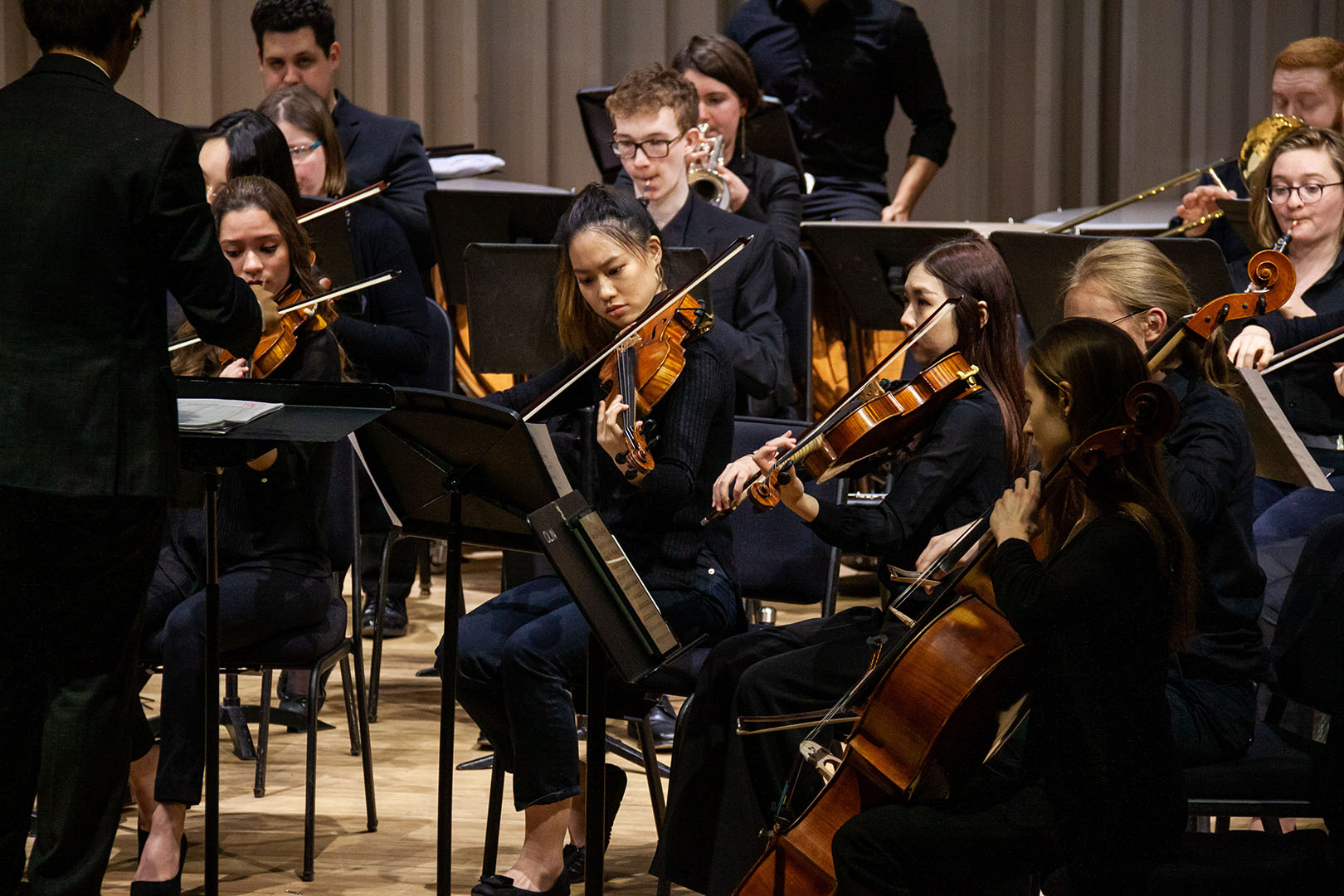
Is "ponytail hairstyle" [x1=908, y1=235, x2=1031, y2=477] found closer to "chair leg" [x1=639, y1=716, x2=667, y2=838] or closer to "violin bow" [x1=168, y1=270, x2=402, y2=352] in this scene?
"chair leg" [x1=639, y1=716, x2=667, y2=838]

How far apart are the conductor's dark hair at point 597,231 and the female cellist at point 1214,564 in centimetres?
84

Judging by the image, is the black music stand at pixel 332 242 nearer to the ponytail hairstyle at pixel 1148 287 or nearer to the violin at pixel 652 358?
the violin at pixel 652 358

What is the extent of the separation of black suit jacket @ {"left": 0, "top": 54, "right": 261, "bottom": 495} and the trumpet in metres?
2.00

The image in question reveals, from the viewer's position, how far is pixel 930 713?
1840 millimetres

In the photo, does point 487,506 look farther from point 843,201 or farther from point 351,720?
point 843,201

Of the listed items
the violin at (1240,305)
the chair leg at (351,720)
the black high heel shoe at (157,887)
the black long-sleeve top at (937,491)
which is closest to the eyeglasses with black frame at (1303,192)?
the violin at (1240,305)

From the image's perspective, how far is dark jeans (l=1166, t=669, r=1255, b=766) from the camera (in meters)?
1.93

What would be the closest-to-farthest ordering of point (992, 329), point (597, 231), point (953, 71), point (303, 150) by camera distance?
point (992, 329) → point (597, 231) → point (303, 150) → point (953, 71)

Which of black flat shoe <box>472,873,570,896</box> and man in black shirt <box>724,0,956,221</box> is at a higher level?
man in black shirt <box>724,0,956,221</box>

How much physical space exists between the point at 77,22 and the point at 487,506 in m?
0.79

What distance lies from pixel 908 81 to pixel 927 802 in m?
3.37

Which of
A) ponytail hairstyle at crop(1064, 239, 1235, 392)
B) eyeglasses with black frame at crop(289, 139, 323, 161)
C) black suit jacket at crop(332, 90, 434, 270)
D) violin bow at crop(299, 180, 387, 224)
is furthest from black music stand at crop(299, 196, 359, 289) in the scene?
ponytail hairstyle at crop(1064, 239, 1235, 392)

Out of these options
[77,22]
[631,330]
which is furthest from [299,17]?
[77,22]

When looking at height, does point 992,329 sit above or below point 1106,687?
above
